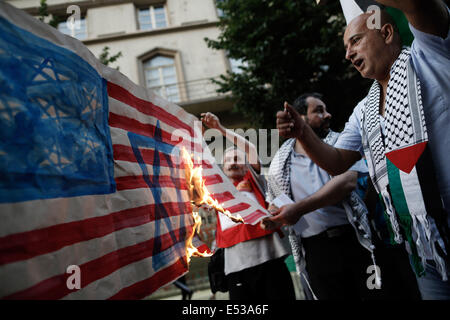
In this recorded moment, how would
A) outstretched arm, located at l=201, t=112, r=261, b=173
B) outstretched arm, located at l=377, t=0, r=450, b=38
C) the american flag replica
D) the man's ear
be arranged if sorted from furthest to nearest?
outstretched arm, located at l=201, t=112, r=261, b=173, the man's ear, outstretched arm, located at l=377, t=0, r=450, b=38, the american flag replica

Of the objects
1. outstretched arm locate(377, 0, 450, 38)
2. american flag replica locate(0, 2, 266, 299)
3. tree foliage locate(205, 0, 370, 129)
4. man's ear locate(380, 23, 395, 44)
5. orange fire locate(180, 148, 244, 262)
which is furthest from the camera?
tree foliage locate(205, 0, 370, 129)

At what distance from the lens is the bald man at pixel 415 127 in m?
1.01

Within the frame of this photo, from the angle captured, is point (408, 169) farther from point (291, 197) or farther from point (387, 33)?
point (291, 197)

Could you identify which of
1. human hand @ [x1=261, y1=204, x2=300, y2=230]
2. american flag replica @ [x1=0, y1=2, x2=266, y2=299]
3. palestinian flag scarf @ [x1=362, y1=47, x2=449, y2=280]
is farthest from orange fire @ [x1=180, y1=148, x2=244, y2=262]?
palestinian flag scarf @ [x1=362, y1=47, x2=449, y2=280]

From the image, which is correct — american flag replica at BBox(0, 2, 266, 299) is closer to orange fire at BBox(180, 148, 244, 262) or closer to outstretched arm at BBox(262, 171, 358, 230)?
orange fire at BBox(180, 148, 244, 262)

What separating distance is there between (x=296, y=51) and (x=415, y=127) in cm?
595

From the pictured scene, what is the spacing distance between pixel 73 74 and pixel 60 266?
0.68m

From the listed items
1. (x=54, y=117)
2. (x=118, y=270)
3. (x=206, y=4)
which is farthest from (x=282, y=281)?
(x=206, y=4)

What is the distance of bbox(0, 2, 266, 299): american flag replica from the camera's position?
2.36 ft

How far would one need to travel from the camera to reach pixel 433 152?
1.09 meters

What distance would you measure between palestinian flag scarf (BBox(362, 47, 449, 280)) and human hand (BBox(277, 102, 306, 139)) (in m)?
0.40

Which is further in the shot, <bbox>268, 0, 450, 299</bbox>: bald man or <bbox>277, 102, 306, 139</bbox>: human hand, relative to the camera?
<bbox>277, 102, 306, 139</bbox>: human hand

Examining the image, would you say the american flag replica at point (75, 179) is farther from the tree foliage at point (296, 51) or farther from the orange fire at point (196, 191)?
the tree foliage at point (296, 51)
